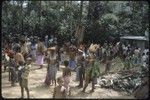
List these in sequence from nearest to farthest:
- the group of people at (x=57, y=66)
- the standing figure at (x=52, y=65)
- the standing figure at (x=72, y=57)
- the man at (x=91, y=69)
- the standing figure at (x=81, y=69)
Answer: the group of people at (x=57, y=66), the man at (x=91, y=69), the standing figure at (x=52, y=65), the standing figure at (x=81, y=69), the standing figure at (x=72, y=57)

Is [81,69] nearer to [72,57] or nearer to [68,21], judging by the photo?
[72,57]

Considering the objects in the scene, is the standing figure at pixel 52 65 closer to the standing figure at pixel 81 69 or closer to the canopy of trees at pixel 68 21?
the standing figure at pixel 81 69

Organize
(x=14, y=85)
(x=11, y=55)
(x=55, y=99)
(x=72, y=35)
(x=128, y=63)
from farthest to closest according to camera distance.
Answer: (x=72, y=35)
(x=128, y=63)
(x=11, y=55)
(x=14, y=85)
(x=55, y=99)

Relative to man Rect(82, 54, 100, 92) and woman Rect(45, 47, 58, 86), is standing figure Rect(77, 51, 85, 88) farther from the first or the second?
woman Rect(45, 47, 58, 86)

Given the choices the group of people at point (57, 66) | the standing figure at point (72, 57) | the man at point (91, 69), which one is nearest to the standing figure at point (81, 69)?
the group of people at point (57, 66)

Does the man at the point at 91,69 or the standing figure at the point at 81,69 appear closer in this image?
the man at the point at 91,69

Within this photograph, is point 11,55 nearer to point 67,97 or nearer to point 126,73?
point 67,97

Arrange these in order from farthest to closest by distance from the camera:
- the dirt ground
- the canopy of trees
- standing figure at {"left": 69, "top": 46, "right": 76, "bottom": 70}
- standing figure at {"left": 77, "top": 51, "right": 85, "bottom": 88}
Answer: the canopy of trees, standing figure at {"left": 69, "top": 46, "right": 76, "bottom": 70}, standing figure at {"left": 77, "top": 51, "right": 85, "bottom": 88}, the dirt ground

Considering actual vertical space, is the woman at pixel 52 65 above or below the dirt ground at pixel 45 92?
above

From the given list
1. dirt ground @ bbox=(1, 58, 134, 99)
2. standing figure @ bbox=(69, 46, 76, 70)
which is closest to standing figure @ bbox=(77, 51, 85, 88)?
dirt ground @ bbox=(1, 58, 134, 99)

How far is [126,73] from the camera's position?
50.5 feet

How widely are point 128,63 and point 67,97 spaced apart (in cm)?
572

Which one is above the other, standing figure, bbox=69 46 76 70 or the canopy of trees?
the canopy of trees

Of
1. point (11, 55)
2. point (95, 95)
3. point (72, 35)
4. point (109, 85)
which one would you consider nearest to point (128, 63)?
point (109, 85)
